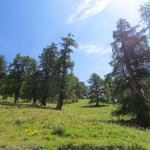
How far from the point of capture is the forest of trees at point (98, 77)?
32.4m

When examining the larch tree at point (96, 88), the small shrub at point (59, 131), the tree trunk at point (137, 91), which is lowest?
the small shrub at point (59, 131)

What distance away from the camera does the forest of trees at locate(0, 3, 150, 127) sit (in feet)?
106

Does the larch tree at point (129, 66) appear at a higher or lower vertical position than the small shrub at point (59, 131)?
higher

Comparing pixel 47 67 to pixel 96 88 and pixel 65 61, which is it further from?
pixel 96 88

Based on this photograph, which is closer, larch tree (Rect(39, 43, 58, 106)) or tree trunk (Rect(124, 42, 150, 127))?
tree trunk (Rect(124, 42, 150, 127))

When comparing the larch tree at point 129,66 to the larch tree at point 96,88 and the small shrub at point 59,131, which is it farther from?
the larch tree at point 96,88

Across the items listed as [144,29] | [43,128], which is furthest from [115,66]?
[43,128]

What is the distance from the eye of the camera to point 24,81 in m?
75.6

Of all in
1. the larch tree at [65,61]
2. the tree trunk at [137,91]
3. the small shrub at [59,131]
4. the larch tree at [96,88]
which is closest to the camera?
the small shrub at [59,131]

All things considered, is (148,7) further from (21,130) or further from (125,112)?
(125,112)

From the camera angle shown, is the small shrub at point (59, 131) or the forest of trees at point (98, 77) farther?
the forest of trees at point (98, 77)

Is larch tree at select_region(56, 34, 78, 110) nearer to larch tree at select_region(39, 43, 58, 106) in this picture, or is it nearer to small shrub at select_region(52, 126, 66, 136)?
larch tree at select_region(39, 43, 58, 106)

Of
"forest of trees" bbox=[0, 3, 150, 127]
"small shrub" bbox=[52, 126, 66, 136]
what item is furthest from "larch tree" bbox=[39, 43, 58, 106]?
"small shrub" bbox=[52, 126, 66, 136]

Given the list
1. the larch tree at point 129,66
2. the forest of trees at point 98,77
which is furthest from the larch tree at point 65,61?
the larch tree at point 129,66
